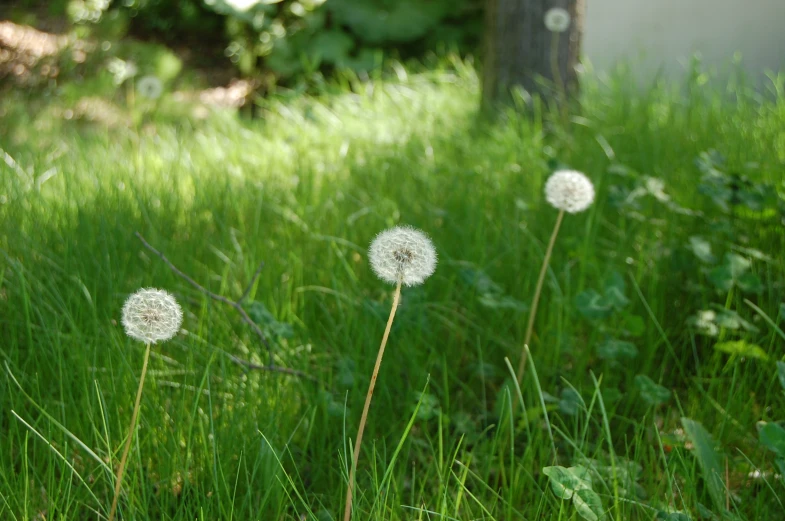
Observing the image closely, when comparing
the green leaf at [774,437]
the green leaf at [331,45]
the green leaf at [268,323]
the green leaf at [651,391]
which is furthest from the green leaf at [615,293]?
the green leaf at [331,45]

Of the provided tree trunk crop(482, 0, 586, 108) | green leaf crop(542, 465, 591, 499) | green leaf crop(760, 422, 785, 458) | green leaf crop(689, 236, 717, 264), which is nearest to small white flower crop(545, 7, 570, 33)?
tree trunk crop(482, 0, 586, 108)

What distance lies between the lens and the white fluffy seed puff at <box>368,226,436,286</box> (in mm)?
1129

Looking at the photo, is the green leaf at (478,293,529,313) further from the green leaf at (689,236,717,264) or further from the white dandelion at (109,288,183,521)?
the white dandelion at (109,288,183,521)

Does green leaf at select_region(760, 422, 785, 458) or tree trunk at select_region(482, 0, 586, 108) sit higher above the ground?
tree trunk at select_region(482, 0, 586, 108)

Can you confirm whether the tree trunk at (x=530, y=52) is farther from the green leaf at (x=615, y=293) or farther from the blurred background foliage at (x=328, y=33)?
the green leaf at (x=615, y=293)

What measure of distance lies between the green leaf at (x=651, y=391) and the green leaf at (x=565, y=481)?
451mm

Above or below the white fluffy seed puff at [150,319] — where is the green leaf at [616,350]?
below

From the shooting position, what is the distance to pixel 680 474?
149cm

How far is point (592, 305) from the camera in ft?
5.90

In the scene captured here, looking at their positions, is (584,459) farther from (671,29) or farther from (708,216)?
(671,29)

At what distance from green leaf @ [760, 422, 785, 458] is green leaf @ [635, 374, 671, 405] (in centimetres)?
34

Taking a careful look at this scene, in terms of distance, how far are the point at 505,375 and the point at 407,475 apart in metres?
0.41

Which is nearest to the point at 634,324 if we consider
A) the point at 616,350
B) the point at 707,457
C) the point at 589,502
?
the point at 616,350

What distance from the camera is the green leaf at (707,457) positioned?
140cm
